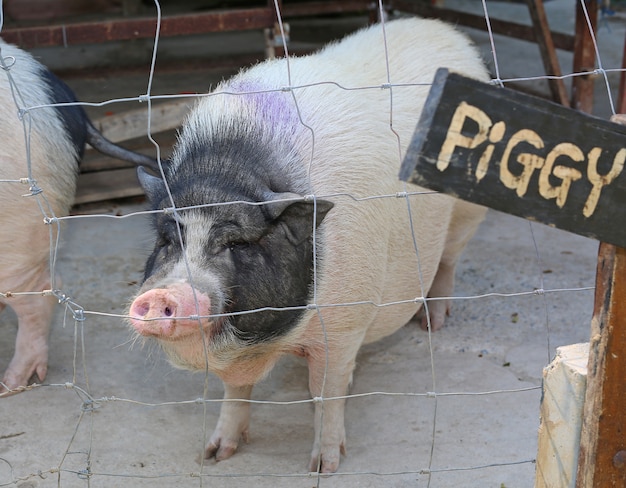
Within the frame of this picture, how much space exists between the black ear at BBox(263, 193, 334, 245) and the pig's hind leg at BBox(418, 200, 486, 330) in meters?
1.27

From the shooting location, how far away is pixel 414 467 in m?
3.16

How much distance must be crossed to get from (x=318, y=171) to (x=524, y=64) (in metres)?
6.64

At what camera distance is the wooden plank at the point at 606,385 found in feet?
6.31

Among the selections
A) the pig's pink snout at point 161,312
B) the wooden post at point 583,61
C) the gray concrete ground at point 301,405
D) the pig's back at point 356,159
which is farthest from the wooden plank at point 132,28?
the pig's pink snout at point 161,312

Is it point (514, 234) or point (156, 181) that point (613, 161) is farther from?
point (514, 234)

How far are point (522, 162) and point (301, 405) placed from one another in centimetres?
215

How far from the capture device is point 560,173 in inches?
68.7

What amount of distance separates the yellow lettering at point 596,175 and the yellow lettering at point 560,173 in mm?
22

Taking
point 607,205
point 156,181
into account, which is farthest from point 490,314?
point 607,205

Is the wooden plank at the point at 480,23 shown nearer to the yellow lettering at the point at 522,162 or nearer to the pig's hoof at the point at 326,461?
the pig's hoof at the point at 326,461

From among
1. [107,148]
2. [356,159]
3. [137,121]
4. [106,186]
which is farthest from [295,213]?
[106,186]

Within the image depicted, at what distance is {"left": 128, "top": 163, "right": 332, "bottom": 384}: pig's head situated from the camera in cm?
263

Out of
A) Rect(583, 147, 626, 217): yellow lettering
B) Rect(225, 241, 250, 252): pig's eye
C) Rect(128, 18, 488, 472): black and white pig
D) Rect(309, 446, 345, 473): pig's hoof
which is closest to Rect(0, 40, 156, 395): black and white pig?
Rect(128, 18, 488, 472): black and white pig

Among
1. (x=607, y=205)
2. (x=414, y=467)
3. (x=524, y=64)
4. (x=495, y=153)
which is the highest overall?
(x=495, y=153)
